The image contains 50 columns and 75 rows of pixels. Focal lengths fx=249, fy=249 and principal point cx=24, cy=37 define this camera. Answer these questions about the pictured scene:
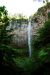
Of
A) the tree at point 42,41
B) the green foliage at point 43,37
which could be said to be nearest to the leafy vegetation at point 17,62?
the tree at point 42,41

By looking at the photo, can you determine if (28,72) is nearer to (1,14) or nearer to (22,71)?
(22,71)

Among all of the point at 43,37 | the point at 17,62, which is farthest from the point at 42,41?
the point at 17,62

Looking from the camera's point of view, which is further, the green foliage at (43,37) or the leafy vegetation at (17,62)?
the green foliage at (43,37)

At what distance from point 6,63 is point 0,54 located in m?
0.20

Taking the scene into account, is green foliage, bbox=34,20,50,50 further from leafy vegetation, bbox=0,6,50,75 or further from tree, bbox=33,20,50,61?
leafy vegetation, bbox=0,6,50,75

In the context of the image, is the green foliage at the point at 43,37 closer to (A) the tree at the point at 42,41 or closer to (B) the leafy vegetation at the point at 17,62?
(A) the tree at the point at 42,41

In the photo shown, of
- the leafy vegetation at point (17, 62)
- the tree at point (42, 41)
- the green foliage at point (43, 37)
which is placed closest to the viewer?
the leafy vegetation at point (17, 62)

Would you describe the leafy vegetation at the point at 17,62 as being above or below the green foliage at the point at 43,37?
below

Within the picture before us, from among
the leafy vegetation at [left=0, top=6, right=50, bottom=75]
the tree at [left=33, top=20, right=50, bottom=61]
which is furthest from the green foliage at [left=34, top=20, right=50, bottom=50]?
the leafy vegetation at [left=0, top=6, right=50, bottom=75]

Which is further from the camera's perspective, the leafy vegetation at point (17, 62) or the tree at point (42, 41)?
the tree at point (42, 41)

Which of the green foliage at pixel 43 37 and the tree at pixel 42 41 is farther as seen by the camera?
the green foliage at pixel 43 37

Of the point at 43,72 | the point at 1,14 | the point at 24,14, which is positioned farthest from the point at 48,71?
the point at 24,14

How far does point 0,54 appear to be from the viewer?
4164 mm

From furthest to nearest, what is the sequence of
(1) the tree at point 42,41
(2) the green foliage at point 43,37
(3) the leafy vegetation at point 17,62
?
1. (2) the green foliage at point 43,37
2. (1) the tree at point 42,41
3. (3) the leafy vegetation at point 17,62
